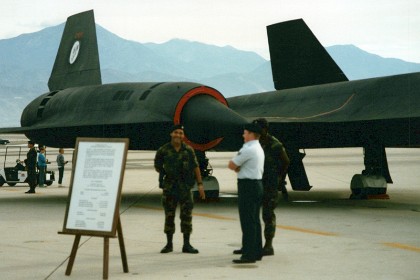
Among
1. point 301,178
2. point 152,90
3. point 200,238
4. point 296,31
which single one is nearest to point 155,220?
point 200,238

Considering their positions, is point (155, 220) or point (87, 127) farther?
point (87, 127)

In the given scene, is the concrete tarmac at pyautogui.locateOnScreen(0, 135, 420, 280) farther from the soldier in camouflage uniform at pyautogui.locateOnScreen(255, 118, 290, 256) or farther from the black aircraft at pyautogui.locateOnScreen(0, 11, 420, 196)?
the black aircraft at pyautogui.locateOnScreen(0, 11, 420, 196)

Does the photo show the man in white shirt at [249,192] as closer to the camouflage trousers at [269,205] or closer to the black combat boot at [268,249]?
the black combat boot at [268,249]

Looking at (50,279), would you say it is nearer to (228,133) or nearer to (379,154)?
(228,133)

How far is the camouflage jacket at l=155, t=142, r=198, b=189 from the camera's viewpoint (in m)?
10.2

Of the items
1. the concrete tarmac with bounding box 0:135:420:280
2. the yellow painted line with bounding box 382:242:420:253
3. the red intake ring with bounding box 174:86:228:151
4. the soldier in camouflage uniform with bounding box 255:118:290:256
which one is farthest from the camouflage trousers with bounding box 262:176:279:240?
the red intake ring with bounding box 174:86:228:151

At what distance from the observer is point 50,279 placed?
321 inches

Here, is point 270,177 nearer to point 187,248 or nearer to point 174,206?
point 174,206

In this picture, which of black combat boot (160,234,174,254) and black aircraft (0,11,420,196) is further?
black aircraft (0,11,420,196)

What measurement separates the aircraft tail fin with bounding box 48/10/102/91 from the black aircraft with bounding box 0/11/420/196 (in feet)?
6.36

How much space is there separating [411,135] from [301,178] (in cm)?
426

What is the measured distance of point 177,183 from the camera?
33.5 feet

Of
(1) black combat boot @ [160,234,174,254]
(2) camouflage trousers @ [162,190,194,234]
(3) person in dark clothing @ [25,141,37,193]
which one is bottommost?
(3) person in dark clothing @ [25,141,37,193]

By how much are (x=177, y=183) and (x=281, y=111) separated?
30.9 ft
